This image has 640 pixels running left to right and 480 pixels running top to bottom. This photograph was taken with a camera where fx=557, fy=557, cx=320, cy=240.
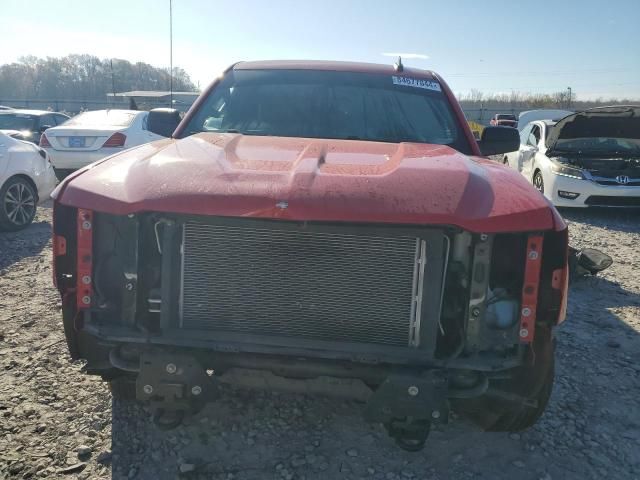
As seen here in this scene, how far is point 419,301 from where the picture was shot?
229 centimetres

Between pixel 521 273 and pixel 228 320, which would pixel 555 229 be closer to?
pixel 521 273

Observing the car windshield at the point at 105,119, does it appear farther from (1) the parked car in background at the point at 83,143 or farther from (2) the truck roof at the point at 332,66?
(2) the truck roof at the point at 332,66

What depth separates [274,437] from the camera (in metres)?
2.79

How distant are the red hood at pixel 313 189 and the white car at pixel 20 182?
4.96 m

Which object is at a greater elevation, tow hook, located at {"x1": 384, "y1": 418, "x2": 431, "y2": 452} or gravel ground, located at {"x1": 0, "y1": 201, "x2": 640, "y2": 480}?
tow hook, located at {"x1": 384, "y1": 418, "x2": 431, "y2": 452}

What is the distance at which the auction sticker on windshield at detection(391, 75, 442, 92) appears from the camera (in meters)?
3.95

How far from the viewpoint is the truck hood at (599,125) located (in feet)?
30.4

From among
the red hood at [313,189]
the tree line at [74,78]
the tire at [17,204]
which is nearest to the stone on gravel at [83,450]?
the red hood at [313,189]

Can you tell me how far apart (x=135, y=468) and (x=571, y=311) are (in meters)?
3.77

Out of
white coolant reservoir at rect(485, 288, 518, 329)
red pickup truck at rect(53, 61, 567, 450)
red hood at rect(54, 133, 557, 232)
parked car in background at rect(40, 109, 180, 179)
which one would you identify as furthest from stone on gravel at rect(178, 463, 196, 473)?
parked car in background at rect(40, 109, 180, 179)

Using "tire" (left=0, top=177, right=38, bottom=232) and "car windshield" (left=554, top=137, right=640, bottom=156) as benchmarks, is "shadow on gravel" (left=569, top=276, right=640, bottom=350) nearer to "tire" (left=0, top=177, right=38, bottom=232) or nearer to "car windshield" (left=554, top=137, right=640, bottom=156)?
Answer: "car windshield" (left=554, top=137, right=640, bottom=156)

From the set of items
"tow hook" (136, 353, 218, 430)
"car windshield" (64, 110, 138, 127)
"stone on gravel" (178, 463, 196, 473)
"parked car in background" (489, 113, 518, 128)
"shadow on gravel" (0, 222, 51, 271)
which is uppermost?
"parked car in background" (489, 113, 518, 128)

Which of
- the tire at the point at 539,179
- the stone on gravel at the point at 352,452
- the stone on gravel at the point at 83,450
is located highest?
the tire at the point at 539,179

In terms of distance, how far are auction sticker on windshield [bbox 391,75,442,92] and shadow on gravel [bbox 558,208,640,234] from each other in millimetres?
5567
